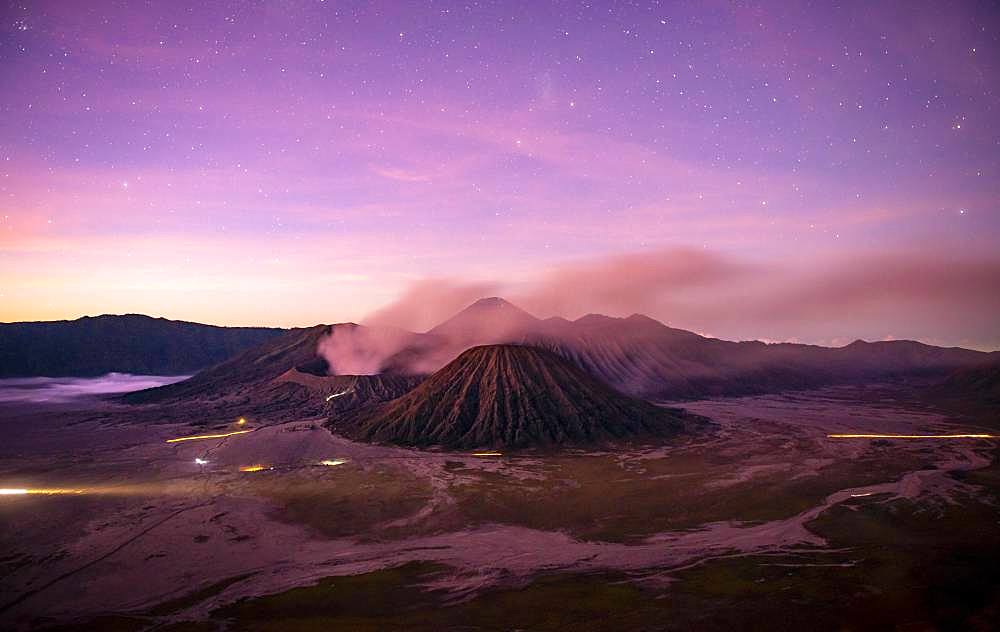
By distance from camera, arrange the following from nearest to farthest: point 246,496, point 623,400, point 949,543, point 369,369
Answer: point 949,543 < point 246,496 < point 623,400 < point 369,369

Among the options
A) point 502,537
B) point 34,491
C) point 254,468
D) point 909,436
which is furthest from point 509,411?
point 909,436

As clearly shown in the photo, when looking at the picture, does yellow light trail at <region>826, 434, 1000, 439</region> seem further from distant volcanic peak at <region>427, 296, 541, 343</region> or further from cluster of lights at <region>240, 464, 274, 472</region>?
distant volcanic peak at <region>427, 296, 541, 343</region>

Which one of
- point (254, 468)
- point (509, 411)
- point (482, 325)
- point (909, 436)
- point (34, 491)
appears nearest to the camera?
point (34, 491)

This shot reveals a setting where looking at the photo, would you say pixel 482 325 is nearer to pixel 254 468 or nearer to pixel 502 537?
pixel 254 468

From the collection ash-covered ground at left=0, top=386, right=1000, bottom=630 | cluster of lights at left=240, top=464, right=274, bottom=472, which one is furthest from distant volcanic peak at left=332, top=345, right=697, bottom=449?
cluster of lights at left=240, top=464, right=274, bottom=472

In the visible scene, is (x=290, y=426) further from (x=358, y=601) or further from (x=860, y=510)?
(x=860, y=510)

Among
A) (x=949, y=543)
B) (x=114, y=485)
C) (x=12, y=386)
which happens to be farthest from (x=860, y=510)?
(x=12, y=386)
